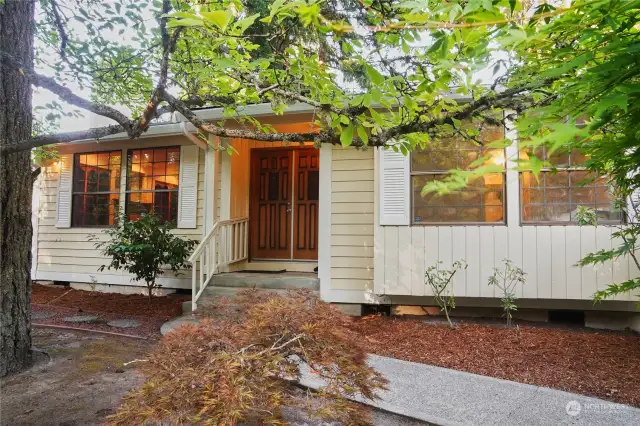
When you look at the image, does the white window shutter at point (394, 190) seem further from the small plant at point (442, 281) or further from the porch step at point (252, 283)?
the porch step at point (252, 283)

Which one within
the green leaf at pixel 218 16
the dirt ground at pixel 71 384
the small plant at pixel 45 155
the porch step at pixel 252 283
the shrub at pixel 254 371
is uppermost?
the small plant at pixel 45 155

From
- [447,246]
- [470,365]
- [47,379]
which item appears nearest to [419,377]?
[470,365]

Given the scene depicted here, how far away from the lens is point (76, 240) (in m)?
7.72

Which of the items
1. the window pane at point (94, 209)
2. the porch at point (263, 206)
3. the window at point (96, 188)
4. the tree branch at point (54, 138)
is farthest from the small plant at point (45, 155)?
the tree branch at point (54, 138)

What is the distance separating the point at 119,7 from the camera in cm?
421

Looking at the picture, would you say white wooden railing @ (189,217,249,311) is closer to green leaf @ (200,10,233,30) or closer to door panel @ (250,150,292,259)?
door panel @ (250,150,292,259)

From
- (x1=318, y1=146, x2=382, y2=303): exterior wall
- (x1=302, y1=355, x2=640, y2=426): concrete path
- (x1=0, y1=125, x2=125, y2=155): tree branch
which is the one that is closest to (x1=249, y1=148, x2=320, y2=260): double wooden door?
(x1=318, y1=146, x2=382, y2=303): exterior wall

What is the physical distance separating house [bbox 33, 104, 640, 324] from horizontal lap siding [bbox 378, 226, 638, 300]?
0.04 feet

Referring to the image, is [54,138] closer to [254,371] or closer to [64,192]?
[254,371]

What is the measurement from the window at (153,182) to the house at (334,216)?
24 millimetres

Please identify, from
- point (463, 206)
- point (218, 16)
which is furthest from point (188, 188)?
point (218, 16)

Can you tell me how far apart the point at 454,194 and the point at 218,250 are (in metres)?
3.62

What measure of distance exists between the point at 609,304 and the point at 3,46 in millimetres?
7001

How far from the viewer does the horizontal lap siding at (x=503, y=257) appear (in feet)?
14.7
